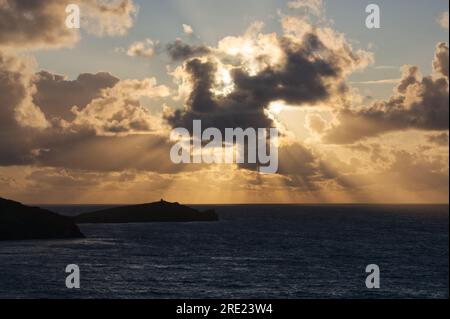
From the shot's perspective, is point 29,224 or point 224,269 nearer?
point 224,269

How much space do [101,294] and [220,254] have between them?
52.2 m

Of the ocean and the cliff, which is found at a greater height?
the cliff

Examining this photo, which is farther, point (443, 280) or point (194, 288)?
point (443, 280)

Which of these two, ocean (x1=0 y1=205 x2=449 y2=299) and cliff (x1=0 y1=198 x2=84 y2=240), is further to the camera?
cliff (x1=0 y1=198 x2=84 y2=240)

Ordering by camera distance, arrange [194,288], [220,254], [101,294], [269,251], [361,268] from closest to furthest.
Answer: [101,294] → [194,288] → [361,268] → [220,254] → [269,251]

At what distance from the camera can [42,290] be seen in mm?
71812

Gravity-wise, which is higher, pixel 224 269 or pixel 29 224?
pixel 29 224

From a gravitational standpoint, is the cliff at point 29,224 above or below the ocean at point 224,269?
above

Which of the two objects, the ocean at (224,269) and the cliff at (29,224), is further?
the cliff at (29,224)
